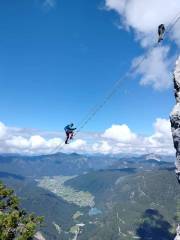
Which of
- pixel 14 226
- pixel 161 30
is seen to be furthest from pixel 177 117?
pixel 14 226

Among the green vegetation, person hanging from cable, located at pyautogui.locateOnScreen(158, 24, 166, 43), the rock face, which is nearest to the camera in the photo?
person hanging from cable, located at pyautogui.locateOnScreen(158, 24, 166, 43)

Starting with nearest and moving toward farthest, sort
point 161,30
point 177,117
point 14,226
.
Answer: point 161,30 → point 14,226 → point 177,117

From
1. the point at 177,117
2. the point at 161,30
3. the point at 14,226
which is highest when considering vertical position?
the point at 177,117

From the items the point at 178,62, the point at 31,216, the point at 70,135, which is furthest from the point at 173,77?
the point at 31,216

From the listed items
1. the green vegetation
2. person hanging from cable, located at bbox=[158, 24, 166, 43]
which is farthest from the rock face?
the green vegetation

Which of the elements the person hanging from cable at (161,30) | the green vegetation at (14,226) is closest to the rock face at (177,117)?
the person hanging from cable at (161,30)

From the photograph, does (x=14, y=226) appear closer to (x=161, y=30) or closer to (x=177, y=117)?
(x=161, y=30)

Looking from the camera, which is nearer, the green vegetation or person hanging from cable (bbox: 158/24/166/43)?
person hanging from cable (bbox: 158/24/166/43)

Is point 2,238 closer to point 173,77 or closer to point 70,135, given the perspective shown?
point 70,135

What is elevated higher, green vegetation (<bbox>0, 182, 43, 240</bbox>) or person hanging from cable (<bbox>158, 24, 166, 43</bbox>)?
person hanging from cable (<bbox>158, 24, 166, 43</bbox>)

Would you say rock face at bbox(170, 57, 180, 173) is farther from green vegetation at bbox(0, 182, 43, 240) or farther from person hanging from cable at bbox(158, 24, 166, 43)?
green vegetation at bbox(0, 182, 43, 240)

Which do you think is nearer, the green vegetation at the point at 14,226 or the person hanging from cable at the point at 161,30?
the person hanging from cable at the point at 161,30

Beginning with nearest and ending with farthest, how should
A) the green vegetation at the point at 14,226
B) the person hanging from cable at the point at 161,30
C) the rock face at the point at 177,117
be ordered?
1. the person hanging from cable at the point at 161,30
2. the green vegetation at the point at 14,226
3. the rock face at the point at 177,117

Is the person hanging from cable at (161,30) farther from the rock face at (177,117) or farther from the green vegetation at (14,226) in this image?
the rock face at (177,117)
